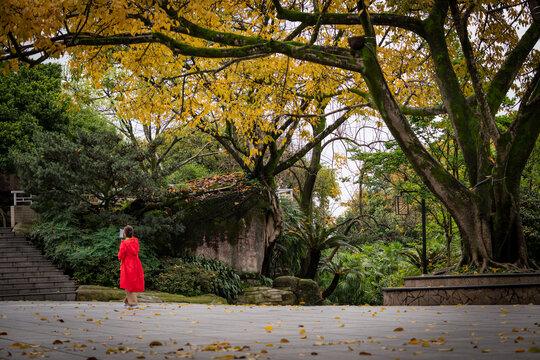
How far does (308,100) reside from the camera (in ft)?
58.4

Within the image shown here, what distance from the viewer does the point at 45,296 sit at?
45.6ft

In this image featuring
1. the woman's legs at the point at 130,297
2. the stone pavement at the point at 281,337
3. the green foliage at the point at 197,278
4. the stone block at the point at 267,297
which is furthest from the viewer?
the stone block at the point at 267,297

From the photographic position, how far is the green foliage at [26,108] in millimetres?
25156

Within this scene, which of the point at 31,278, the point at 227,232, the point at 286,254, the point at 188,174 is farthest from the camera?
the point at 188,174

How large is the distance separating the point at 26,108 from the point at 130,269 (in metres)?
18.4

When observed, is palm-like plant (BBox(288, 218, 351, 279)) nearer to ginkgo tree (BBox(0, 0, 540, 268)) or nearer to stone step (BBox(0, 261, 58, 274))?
ginkgo tree (BBox(0, 0, 540, 268))

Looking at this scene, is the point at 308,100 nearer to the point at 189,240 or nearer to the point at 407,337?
the point at 189,240

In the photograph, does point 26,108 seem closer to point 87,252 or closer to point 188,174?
point 188,174

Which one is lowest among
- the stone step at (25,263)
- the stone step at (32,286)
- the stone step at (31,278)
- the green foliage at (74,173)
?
the stone step at (32,286)

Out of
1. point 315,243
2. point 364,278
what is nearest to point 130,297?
point 315,243

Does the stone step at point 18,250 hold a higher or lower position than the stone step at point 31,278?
higher

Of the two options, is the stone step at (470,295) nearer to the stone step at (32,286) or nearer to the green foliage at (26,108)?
the stone step at (32,286)

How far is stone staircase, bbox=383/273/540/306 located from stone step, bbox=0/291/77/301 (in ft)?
28.0

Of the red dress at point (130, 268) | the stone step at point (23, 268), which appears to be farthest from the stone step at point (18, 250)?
the red dress at point (130, 268)
